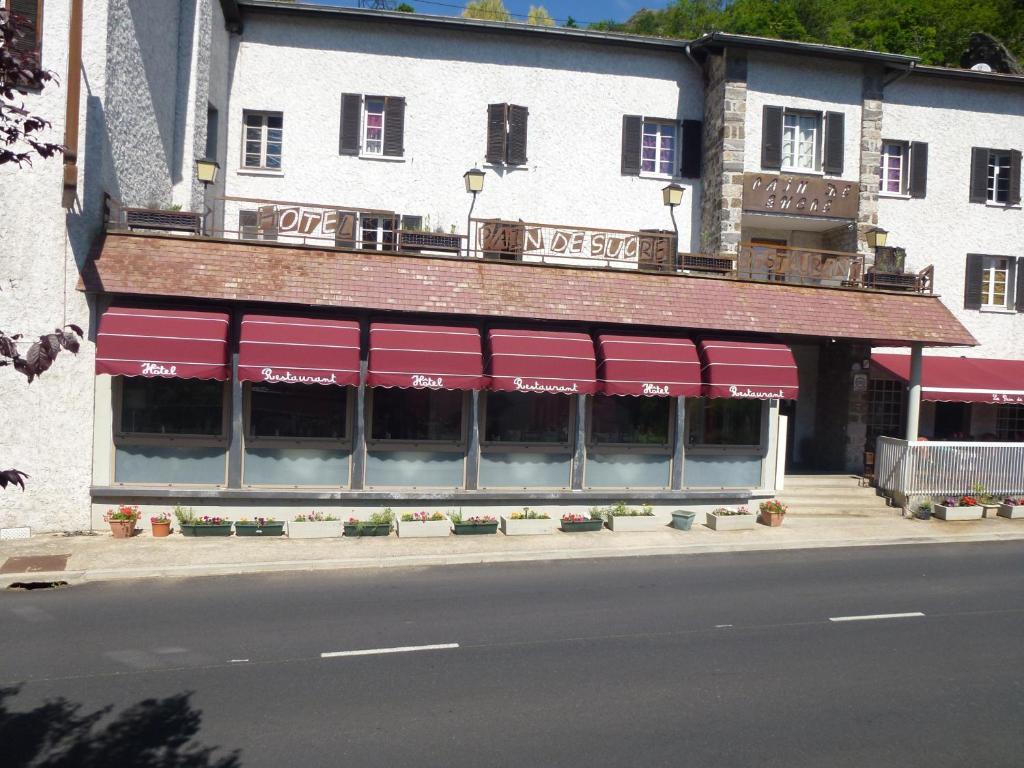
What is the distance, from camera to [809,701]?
23.9 ft

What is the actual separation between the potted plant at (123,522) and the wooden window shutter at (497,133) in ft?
39.4

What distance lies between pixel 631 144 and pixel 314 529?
12.9 m

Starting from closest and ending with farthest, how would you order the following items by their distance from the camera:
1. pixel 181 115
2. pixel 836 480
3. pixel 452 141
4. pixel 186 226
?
pixel 186 226
pixel 181 115
pixel 836 480
pixel 452 141

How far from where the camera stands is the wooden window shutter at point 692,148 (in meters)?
21.2

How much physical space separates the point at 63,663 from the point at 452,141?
15776 millimetres

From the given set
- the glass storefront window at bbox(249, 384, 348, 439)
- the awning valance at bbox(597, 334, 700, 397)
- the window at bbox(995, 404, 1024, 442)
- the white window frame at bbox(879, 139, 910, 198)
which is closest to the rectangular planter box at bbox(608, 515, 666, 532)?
the awning valance at bbox(597, 334, 700, 397)

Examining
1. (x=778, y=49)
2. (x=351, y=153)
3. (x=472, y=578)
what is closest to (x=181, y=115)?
(x=351, y=153)

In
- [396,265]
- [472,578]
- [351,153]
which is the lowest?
[472,578]

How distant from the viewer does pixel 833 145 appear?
20969 mm

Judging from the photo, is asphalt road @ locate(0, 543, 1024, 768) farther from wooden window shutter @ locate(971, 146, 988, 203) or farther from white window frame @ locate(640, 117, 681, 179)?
wooden window shutter @ locate(971, 146, 988, 203)

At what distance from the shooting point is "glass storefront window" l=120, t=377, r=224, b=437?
47.1ft

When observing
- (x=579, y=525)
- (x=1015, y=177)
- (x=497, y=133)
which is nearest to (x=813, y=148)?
(x=1015, y=177)

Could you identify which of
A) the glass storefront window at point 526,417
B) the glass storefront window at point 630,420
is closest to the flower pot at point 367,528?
the glass storefront window at point 526,417

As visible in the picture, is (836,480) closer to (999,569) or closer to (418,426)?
(999,569)
